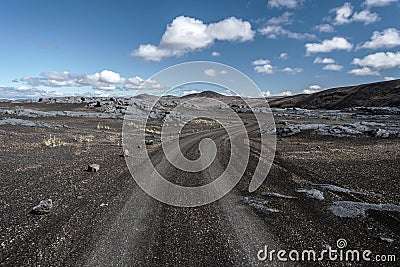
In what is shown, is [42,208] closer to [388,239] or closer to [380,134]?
[388,239]

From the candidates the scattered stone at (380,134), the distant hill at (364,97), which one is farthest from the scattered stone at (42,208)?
the distant hill at (364,97)

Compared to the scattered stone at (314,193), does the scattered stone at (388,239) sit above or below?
above

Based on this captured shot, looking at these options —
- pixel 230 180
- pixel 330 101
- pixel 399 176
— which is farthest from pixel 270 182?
pixel 330 101

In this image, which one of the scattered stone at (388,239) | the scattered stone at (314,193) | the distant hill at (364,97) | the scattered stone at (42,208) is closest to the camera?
the scattered stone at (388,239)

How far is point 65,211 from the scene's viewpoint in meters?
7.64

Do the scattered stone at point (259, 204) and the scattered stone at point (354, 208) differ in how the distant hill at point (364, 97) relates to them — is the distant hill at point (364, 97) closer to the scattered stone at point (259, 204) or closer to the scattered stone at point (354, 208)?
the scattered stone at point (354, 208)

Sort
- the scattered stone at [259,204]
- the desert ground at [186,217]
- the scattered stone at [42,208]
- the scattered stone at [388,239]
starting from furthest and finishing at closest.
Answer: the scattered stone at [259,204] < the scattered stone at [42,208] < the scattered stone at [388,239] < the desert ground at [186,217]

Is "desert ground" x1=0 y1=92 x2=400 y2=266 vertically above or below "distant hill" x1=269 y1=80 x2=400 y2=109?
below

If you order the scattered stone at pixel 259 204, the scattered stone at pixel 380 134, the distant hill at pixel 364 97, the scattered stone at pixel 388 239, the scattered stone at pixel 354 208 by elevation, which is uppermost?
the distant hill at pixel 364 97

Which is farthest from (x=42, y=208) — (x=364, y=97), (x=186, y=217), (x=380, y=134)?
(x=364, y=97)

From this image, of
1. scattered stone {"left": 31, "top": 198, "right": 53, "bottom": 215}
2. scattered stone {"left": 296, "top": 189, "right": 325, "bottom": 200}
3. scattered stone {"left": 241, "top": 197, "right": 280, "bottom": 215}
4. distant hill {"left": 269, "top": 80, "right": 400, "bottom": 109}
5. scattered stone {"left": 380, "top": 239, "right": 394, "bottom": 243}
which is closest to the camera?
scattered stone {"left": 380, "top": 239, "right": 394, "bottom": 243}

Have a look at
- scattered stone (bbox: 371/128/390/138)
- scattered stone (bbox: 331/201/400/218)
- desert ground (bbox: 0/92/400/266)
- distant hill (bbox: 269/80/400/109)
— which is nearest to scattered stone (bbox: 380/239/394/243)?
desert ground (bbox: 0/92/400/266)

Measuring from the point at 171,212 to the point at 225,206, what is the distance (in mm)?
1697

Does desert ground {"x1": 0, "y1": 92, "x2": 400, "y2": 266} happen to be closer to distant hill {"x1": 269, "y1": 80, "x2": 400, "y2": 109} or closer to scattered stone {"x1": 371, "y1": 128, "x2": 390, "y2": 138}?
scattered stone {"x1": 371, "y1": 128, "x2": 390, "y2": 138}
